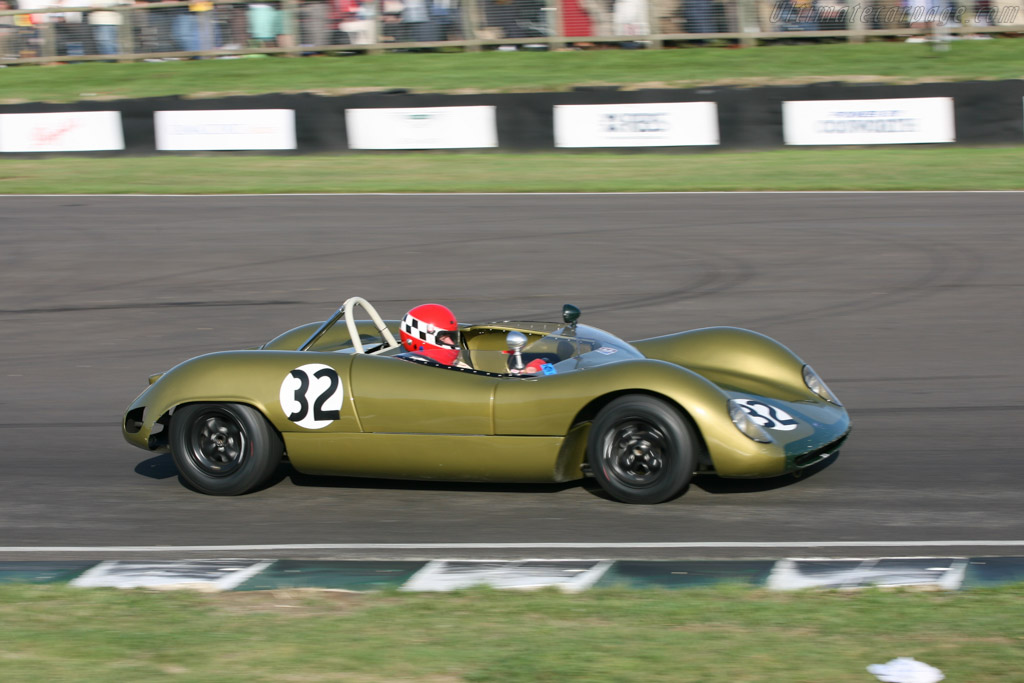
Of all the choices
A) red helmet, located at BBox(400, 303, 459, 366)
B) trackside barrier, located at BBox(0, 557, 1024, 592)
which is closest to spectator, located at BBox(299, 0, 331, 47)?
red helmet, located at BBox(400, 303, 459, 366)

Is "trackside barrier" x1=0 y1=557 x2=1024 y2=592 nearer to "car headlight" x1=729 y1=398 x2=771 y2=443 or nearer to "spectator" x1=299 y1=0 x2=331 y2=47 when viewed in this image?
Answer: "car headlight" x1=729 y1=398 x2=771 y2=443

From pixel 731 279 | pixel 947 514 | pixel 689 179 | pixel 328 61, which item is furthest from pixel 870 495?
pixel 328 61

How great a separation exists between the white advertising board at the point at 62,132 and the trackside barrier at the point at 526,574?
1670 centimetres

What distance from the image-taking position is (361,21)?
86.2 ft

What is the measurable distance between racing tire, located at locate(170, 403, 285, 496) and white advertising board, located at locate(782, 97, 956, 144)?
14328 millimetres

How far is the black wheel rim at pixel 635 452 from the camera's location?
6.02m

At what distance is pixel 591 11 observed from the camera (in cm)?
2506

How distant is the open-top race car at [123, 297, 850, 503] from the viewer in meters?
5.98

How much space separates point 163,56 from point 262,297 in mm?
17682

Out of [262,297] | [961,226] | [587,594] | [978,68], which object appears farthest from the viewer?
[978,68]

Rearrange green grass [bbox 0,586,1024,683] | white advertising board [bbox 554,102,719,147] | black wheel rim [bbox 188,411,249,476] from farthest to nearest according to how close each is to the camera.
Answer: white advertising board [bbox 554,102,719,147] → black wheel rim [bbox 188,411,249,476] → green grass [bbox 0,586,1024,683]

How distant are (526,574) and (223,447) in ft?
7.28

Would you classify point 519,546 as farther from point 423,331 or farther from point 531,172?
point 531,172

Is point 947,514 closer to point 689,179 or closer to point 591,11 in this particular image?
point 689,179
